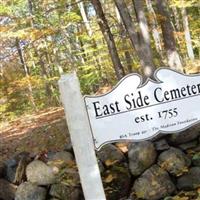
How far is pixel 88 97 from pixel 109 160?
97.1 inches

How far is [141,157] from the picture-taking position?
4758mm

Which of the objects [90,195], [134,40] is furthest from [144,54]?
[90,195]

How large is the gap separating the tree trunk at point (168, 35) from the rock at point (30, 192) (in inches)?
149

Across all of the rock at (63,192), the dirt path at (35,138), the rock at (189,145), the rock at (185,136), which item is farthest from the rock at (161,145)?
the dirt path at (35,138)

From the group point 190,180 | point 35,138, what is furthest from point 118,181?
point 35,138

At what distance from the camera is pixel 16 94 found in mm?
16609

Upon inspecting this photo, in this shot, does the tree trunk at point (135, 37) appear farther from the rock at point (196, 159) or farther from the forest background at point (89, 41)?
the rock at point (196, 159)

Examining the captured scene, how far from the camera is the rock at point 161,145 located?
4.79 meters

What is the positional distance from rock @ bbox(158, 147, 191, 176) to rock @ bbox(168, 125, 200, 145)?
17 centimetres

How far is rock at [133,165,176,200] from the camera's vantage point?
4.63m

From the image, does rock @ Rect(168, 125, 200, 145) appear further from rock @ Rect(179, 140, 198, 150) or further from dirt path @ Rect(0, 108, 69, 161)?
dirt path @ Rect(0, 108, 69, 161)

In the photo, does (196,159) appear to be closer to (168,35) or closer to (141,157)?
(141,157)

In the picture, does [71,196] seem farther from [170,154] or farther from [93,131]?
[93,131]

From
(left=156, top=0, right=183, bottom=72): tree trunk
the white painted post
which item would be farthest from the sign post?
(left=156, top=0, right=183, bottom=72): tree trunk
